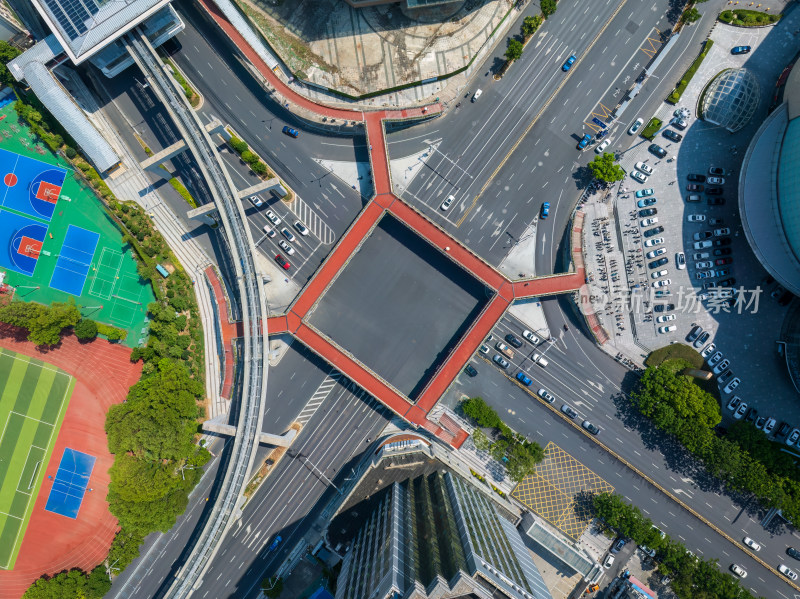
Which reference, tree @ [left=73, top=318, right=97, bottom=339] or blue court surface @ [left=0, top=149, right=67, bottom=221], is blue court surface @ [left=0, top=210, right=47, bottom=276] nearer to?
blue court surface @ [left=0, top=149, right=67, bottom=221]

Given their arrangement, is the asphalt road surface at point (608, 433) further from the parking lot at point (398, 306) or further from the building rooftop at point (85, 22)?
the building rooftop at point (85, 22)

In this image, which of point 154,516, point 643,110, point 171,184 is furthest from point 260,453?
point 643,110

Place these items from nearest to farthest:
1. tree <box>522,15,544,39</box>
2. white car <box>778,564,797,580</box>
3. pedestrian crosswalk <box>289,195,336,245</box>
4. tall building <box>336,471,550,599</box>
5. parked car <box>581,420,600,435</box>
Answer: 1. tall building <box>336,471,550,599</box>
2. white car <box>778,564,797,580</box>
3. tree <box>522,15,544,39</box>
4. parked car <box>581,420,600,435</box>
5. pedestrian crosswalk <box>289,195,336,245</box>

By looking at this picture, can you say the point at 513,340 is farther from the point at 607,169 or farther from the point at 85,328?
the point at 85,328

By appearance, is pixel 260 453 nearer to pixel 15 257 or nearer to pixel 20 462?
pixel 20 462

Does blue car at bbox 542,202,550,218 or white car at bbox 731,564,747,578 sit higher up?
blue car at bbox 542,202,550,218

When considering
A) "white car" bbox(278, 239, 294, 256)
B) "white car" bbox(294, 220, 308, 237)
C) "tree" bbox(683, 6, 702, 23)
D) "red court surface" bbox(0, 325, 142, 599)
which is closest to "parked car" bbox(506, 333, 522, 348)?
"white car" bbox(294, 220, 308, 237)
